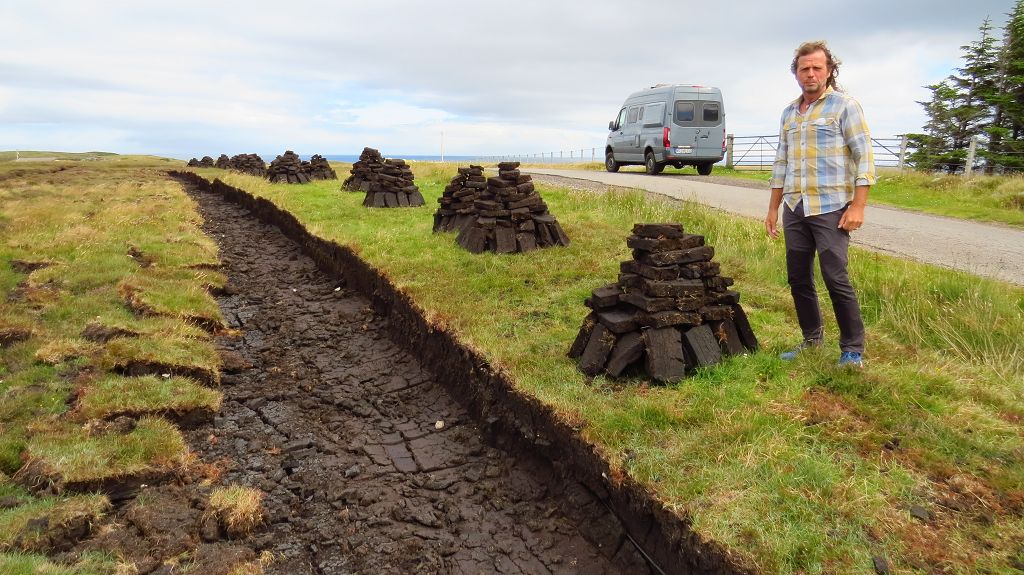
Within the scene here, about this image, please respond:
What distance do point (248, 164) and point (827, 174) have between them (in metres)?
35.2

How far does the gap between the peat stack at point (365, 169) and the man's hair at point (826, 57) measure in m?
15.5

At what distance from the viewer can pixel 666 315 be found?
5246 mm

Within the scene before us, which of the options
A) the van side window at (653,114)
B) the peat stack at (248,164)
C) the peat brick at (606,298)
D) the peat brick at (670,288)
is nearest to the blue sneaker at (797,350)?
the peat brick at (670,288)

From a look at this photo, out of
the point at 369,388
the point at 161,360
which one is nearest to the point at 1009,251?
the point at 369,388

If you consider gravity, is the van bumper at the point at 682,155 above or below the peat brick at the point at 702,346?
above

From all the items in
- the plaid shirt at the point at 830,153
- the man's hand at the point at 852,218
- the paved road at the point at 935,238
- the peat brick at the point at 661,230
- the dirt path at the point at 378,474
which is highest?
the plaid shirt at the point at 830,153

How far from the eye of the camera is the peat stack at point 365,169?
19.2 meters

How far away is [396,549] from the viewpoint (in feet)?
14.4

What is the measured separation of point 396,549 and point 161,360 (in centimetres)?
412

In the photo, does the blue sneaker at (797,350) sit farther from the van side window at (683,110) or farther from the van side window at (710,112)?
the van side window at (710,112)

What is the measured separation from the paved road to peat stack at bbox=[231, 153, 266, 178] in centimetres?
2487

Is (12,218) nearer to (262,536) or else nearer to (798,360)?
(262,536)

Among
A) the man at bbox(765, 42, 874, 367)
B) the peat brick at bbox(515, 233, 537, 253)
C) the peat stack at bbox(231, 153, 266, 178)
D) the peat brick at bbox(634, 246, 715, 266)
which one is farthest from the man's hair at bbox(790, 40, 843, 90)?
the peat stack at bbox(231, 153, 266, 178)

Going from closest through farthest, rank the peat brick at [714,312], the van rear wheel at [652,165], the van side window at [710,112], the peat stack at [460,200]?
the peat brick at [714,312] < the peat stack at [460,200] < the van side window at [710,112] < the van rear wheel at [652,165]
